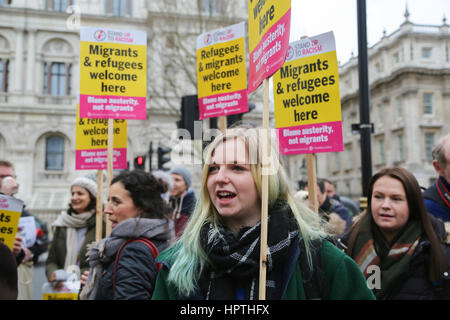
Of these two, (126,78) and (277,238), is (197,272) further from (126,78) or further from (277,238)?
(126,78)

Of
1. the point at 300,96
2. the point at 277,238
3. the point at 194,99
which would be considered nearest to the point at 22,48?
the point at 194,99

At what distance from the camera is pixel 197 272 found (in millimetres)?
1829

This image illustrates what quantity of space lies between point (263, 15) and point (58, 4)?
92.9 feet

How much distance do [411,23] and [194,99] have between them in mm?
32831

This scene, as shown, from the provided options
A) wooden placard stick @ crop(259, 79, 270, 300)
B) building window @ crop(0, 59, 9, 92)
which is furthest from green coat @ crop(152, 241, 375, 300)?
building window @ crop(0, 59, 9, 92)

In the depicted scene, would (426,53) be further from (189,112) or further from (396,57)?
(189,112)

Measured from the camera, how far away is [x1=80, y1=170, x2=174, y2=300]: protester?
2.47 meters

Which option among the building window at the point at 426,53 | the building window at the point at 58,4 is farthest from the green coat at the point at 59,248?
the building window at the point at 426,53

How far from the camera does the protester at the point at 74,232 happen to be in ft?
13.3

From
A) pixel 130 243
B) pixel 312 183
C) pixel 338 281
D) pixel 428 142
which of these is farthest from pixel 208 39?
pixel 428 142

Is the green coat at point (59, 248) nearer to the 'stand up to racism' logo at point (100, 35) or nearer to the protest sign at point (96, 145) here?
the protest sign at point (96, 145)

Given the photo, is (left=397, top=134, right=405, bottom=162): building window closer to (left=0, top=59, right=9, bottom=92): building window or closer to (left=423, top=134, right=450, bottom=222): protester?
(left=0, top=59, right=9, bottom=92): building window

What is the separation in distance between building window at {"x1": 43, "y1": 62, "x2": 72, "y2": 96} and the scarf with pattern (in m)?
27.9

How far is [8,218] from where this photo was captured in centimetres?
319
